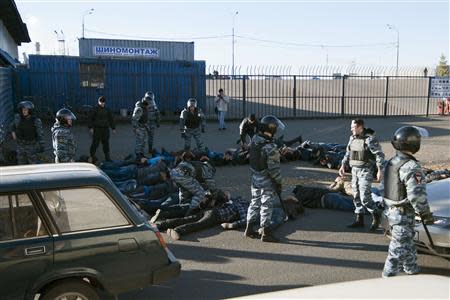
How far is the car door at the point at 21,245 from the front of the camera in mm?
3865

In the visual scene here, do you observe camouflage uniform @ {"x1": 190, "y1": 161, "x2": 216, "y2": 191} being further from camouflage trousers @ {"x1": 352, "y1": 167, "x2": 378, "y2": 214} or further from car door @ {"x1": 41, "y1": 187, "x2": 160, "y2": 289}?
car door @ {"x1": 41, "y1": 187, "x2": 160, "y2": 289}

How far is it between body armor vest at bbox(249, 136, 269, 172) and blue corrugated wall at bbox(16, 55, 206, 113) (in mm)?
17275

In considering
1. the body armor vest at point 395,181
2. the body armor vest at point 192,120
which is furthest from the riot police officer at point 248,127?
the body armor vest at point 395,181

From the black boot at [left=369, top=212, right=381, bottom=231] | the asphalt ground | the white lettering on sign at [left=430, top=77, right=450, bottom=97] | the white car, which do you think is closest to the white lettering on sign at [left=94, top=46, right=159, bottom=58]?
the white lettering on sign at [left=430, top=77, right=450, bottom=97]

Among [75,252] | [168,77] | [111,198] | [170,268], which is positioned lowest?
[170,268]

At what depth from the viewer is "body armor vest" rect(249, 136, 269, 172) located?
6.77 meters

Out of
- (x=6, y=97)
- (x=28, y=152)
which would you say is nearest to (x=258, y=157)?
(x=28, y=152)

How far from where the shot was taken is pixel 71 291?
407 centimetres

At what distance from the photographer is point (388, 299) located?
7.38ft

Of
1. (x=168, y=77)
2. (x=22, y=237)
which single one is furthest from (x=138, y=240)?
(x=168, y=77)

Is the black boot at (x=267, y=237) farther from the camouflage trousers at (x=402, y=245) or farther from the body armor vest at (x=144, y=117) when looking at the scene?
the body armor vest at (x=144, y=117)

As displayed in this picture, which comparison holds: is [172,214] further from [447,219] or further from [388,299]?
[388,299]

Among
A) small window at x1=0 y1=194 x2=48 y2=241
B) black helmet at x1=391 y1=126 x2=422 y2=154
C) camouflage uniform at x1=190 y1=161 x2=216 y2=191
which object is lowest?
camouflage uniform at x1=190 y1=161 x2=216 y2=191

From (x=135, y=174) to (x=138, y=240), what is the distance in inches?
233
